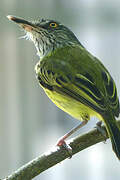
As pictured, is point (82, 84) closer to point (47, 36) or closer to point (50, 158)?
point (50, 158)

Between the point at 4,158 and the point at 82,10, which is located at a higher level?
the point at 82,10

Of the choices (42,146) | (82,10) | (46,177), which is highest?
(82,10)

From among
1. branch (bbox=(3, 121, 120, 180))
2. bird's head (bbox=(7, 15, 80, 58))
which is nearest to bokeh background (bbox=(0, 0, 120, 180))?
bird's head (bbox=(7, 15, 80, 58))

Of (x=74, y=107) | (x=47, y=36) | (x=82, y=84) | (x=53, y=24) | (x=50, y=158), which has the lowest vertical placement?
(x=50, y=158)

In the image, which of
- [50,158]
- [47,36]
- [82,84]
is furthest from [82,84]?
[47,36]

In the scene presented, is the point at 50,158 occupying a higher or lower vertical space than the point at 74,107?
lower

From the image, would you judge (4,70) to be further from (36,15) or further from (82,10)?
(82,10)

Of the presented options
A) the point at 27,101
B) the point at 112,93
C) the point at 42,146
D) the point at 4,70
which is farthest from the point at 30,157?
the point at 112,93
